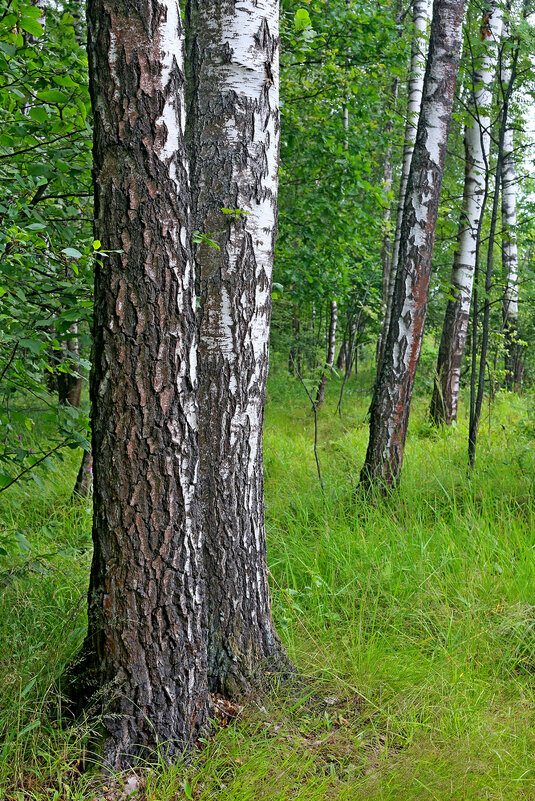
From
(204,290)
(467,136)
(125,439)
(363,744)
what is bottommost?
(363,744)

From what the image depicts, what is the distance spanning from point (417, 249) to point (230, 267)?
2.56 m

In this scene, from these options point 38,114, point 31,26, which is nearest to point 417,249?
point 38,114

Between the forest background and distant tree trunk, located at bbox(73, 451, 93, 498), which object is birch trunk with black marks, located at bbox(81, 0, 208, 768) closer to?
the forest background

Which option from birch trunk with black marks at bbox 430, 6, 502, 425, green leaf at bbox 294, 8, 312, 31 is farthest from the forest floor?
green leaf at bbox 294, 8, 312, 31

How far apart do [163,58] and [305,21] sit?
6.18 ft

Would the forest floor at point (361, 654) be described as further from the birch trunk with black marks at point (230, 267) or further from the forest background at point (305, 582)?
the birch trunk with black marks at point (230, 267)

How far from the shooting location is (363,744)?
2.10 m

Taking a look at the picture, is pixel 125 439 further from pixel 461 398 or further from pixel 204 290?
pixel 461 398

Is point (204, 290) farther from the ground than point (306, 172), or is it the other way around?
point (306, 172)

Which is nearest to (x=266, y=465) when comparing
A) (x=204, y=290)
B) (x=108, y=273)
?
(x=204, y=290)

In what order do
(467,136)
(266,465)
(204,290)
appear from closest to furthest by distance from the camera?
(204,290) < (266,465) < (467,136)

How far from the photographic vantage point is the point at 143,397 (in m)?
1.86

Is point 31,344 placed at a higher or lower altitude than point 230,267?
lower

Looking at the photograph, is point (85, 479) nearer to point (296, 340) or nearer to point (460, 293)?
point (460, 293)
